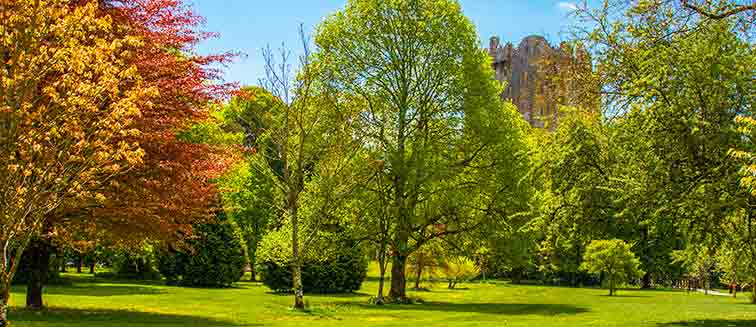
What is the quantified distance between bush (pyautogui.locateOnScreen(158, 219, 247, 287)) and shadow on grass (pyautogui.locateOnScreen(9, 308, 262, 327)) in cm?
1917

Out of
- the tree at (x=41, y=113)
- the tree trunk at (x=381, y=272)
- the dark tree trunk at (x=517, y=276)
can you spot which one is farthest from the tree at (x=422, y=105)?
the dark tree trunk at (x=517, y=276)

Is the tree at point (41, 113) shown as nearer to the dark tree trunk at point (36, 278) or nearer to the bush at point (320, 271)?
the dark tree trunk at point (36, 278)

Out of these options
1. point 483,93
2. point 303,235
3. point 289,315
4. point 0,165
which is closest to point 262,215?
point 303,235

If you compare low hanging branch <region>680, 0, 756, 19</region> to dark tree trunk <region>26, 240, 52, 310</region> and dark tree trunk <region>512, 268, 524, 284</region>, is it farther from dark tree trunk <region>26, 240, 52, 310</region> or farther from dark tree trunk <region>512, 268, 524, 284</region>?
dark tree trunk <region>512, 268, 524, 284</region>

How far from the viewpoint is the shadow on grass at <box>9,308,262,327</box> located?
55.3 ft

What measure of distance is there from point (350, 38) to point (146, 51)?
1423 cm

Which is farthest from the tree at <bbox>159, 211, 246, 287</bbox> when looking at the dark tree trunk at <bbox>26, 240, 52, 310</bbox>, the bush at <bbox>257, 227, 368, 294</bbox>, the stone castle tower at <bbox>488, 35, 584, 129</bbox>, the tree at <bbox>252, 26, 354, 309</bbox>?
the stone castle tower at <bbox>488, 35, 584, 129</bbox>

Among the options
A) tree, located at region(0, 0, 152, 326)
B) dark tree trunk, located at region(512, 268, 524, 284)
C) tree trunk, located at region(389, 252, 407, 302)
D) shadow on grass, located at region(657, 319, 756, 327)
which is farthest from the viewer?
dark tree trunk, located at region(512, 268, 524, 284)

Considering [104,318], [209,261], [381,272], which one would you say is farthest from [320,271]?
[104,318]

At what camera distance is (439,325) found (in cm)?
1920

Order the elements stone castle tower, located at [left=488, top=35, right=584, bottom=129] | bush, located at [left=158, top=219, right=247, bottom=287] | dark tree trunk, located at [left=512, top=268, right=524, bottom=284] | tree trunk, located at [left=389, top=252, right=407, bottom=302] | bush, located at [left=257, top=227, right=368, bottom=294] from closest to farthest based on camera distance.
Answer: tree trunk, located at [left=389, top=252, right=407, bottom=302]
bush, located at [left=257, top=227, right=368, bottom=294]
bush, located at [left=158, top=219, right=247, bottom=287]
dark tree trunk, located at [left=512, top=268, right=524, bottom=284]
stone castle tower, located at [left=488, top=35, right=584, bottom=129]

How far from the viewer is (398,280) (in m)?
31.7

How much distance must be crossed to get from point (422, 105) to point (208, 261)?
1597 centimetres

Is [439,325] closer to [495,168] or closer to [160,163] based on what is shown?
[160,163]
